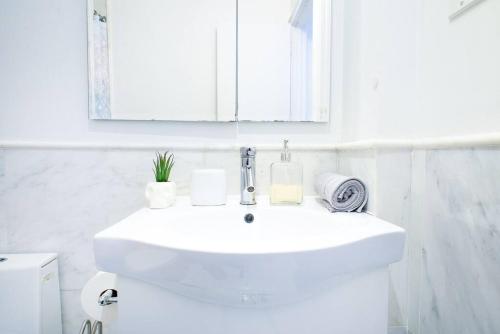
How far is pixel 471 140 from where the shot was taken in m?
0.57

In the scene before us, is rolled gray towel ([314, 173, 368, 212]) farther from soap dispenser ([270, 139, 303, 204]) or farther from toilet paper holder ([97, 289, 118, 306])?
toilet paper holder ([97, 289, 118, 306])

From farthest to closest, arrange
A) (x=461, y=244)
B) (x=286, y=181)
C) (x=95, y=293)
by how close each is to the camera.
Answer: (x=286, y=181)
(x=95, y=293)
(x=461, y=244)

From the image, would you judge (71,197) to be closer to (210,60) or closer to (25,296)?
(25,296)

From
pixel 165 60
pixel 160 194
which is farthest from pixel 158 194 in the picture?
pixel 165 60

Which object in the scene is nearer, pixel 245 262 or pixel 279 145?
pixel 245 262

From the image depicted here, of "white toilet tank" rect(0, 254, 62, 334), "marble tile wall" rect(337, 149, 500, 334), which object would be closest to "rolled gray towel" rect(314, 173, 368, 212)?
"marble tile wall" rect(337, 149, 500, 334)

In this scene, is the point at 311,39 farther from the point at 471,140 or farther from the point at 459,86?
the point at 471,140

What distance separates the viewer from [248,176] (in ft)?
2.69

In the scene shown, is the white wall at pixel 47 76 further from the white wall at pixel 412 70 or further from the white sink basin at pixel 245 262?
the white wall at pixel 412 70

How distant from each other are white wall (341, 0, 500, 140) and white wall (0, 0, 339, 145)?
0.67 m

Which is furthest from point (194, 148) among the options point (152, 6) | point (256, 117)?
point (152, 6)

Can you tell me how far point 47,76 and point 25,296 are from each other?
2.24ft

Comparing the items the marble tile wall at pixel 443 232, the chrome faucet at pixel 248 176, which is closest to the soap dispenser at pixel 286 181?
the chrome faucet at pixel 248 176

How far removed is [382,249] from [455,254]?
0.27 m
